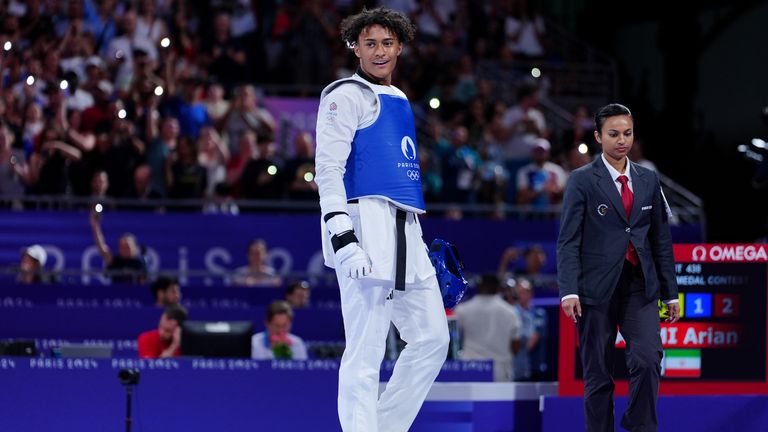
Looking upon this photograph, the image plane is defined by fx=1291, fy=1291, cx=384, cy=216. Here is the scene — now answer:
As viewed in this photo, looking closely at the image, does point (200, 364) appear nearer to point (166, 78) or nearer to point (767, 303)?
point (767, 303)

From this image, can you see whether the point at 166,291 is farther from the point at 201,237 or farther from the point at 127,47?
the point at 127,47

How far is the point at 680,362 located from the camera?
823cm

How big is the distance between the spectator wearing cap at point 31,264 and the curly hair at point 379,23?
747 centimetres

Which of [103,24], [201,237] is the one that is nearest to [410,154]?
[201,237]

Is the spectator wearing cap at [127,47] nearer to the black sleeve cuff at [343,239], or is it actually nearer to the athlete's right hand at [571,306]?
the athlete's right hand at [571,306]

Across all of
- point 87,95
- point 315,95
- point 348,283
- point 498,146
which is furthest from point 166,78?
point 348,283

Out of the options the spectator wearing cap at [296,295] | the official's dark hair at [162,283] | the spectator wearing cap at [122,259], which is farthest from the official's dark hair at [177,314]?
the spectator wearing cap at [122,259]

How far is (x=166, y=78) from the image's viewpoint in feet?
51.5

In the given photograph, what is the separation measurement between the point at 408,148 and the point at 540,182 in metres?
9.17

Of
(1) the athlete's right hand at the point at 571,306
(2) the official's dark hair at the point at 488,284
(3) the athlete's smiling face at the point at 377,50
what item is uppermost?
(3) the athlete's smiling face at the point at 377,50

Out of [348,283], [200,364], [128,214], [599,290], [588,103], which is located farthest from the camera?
[588,103]

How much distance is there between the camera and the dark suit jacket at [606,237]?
273 inches

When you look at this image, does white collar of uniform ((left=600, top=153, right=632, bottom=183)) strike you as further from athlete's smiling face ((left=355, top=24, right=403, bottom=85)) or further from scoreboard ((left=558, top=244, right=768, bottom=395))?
athlete's smiling face ((left=355, top=24, right=403, bottom=85))

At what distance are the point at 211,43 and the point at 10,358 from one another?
916 cm
